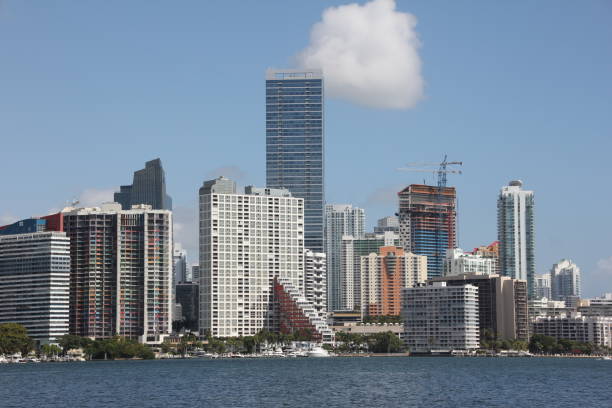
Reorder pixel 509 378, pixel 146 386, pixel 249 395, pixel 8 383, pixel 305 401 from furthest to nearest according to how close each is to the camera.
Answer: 1. pixel 509 378
2. pixel 8 383
3. pixel 146 386
4. pixel 249 395
5. pixel 305 401

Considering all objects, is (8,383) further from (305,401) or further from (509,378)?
(509,378)

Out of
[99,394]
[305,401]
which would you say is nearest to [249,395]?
[305,401]

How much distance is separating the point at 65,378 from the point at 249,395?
5931cm

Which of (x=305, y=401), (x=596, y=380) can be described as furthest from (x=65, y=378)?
(x=596, y=380)

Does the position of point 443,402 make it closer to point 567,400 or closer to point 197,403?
point 567,400

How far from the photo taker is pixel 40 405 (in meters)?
133

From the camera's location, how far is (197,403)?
13300 cm

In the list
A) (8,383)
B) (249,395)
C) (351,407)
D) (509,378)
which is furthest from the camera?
(509,378)

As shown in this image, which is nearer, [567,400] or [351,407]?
[351,407]

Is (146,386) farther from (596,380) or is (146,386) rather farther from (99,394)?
(596,380)

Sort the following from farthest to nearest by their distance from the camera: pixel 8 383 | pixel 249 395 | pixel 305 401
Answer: pixel 8 383
pixel 249 395
pixel 305 401

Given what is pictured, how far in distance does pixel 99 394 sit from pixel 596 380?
8599cm

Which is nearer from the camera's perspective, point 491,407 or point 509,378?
point 491,407

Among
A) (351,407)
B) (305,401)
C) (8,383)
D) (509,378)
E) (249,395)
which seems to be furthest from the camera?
(509,378)
